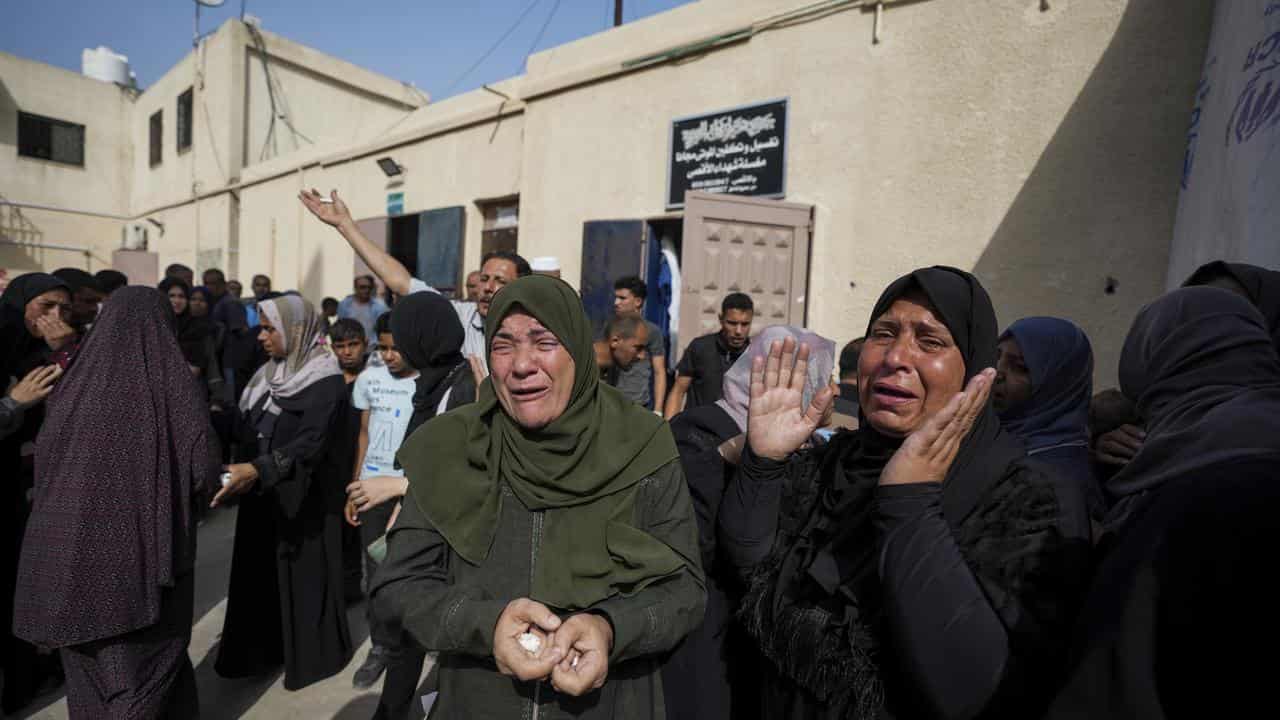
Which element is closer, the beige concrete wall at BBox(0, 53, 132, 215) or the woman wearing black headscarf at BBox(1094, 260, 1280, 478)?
the woman wearing black headscarf at BBox(1094, 260, 1280, 478)

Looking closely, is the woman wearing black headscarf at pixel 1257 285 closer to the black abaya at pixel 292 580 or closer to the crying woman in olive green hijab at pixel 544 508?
the crying woman in olive green hijab at pixel 544 508

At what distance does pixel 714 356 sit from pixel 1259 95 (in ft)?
9.17

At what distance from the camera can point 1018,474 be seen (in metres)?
1.16

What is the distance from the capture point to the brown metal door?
5.45 meters

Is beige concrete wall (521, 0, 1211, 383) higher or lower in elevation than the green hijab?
higher

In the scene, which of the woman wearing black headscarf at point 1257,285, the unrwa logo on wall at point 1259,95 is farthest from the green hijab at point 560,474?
the unrwa logo on wall at point 1259,95

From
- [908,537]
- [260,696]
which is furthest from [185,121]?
[908,537]

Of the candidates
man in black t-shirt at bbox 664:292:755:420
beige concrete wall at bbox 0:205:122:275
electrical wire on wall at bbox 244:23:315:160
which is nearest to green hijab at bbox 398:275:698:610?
man in black t-shirt at bbox 664:292:755:420

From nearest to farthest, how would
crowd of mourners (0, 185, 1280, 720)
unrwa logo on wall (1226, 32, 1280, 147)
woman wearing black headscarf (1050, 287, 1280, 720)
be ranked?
woman wearing black headscarf (1050, 287, 1280, 720) → crowd of mourners (0, 185, 1280, 720) → unrwa logo on wall (1226, 32, 1280, 147)

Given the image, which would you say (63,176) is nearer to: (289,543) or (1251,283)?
(289,543)

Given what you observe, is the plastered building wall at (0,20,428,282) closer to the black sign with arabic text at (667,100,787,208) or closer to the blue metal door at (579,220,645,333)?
the blue metal door at (579,220,645,333)

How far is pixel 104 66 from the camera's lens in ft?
62.3

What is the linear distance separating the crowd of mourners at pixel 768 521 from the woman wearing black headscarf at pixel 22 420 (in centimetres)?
42

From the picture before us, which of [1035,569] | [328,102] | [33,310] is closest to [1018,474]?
[1035,569]
